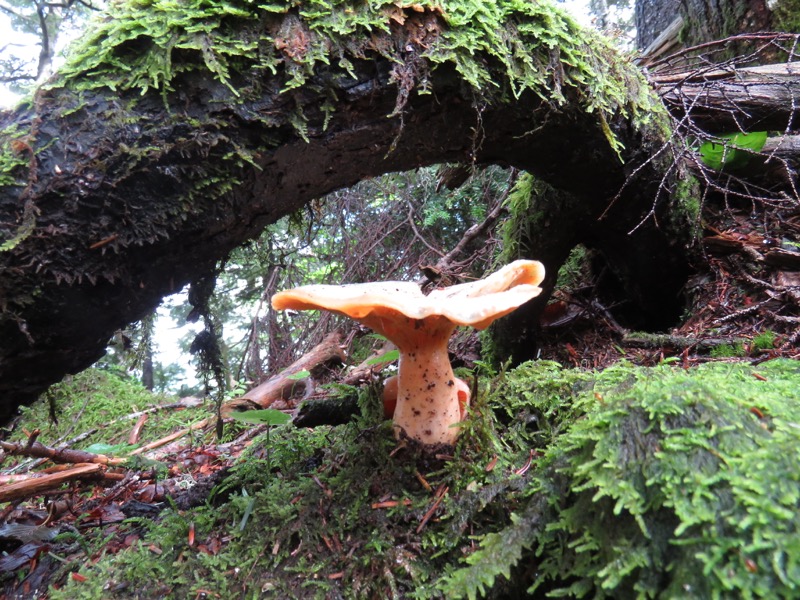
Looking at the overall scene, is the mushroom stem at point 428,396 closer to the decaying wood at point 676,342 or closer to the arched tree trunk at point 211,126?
the arched tree trunk at point 211,126

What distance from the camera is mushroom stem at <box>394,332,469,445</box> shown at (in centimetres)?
186

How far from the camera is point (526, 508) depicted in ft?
4.84

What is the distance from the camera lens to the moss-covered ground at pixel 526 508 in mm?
1007

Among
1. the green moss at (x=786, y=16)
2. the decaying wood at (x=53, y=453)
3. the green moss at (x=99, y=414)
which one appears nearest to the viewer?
the decaying wood at (x=53, y=453)

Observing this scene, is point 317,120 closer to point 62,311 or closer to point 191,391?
point 62,311

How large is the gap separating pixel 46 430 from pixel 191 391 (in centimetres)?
691

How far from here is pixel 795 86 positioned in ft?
10.8

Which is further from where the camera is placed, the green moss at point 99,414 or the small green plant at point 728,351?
the green moss at point 99,414

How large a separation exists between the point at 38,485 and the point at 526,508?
2529mm

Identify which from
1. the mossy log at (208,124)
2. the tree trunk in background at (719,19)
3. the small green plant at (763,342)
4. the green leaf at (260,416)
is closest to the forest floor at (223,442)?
the small green plant at (763,342)

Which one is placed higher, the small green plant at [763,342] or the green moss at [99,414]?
the small green plant at [763,342]

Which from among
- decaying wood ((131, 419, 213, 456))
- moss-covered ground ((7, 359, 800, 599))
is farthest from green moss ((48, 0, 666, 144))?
decaying wood ((131, 419, 213, 456))

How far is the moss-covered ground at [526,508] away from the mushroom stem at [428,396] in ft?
0.30

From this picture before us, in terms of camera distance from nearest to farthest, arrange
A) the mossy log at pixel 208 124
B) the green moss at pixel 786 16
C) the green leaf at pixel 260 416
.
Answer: the mossy log at pixel 208 124 < the green leaf at pixel 260 416 < the green moss at pixel 786 16
